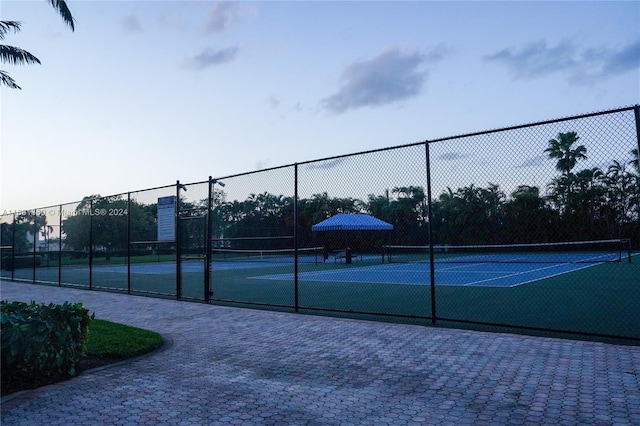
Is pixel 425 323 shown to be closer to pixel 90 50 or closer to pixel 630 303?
pixel 630 303

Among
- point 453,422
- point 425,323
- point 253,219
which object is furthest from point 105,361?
point 253,219

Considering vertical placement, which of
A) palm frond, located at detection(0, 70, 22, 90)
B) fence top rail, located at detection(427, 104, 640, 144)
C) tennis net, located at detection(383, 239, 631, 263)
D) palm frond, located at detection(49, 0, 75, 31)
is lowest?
tennis net, located at detection(383, 239, 631, 263)

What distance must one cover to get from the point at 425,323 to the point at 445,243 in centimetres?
616

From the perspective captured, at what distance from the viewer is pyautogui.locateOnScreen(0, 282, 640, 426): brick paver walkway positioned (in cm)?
371

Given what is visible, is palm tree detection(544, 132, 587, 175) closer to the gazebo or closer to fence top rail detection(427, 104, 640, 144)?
fence top rail detection(427, 104, 640, 144)

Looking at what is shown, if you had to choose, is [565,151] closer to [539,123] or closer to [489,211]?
[539,123]

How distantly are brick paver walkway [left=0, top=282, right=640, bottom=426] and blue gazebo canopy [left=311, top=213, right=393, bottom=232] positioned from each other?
12.7 meters

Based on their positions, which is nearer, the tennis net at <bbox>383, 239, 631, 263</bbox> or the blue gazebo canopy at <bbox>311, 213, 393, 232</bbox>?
the tennis net at <bbox>383, 239, 631, 263</bbox>

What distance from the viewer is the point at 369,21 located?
403 inches

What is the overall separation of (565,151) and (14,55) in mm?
11568

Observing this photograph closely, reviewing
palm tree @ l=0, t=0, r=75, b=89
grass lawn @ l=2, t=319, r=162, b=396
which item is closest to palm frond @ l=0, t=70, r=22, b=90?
palm tree @ l=0, t=0, r=75, b=89

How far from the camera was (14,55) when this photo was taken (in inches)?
409

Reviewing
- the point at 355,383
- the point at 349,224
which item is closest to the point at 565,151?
the point at 355,383

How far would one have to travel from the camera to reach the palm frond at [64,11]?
9427mm
